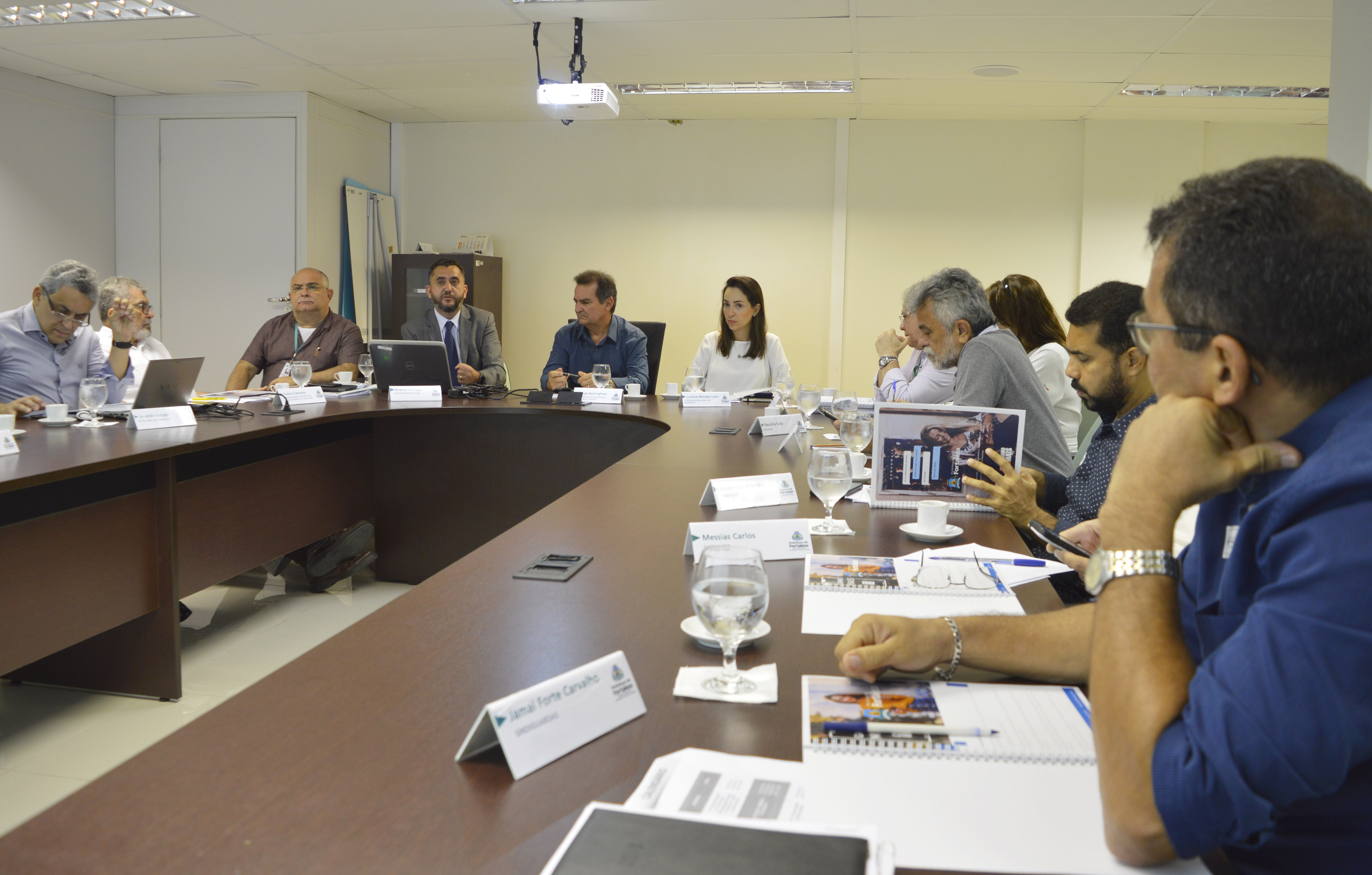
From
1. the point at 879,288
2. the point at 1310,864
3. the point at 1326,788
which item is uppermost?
the point at 879,288

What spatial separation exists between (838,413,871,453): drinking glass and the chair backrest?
9.72 feet

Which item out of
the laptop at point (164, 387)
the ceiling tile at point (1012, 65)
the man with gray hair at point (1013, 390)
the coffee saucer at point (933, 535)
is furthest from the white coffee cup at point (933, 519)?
the ceiling tile at point (1012, 65)

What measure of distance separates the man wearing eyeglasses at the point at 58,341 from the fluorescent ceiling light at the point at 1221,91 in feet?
18.9

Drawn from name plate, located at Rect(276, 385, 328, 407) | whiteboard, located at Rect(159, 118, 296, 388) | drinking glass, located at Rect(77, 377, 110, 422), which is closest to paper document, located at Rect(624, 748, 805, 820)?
drinking glass, located at Rect(77, 377, 110, 422)

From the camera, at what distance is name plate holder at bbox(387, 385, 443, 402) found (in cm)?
414

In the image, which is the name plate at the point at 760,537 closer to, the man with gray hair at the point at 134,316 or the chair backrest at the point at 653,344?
the man with gray hair at the point at 134,316

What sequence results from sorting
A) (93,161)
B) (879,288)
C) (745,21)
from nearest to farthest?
(745,21) → (93,161) → (879,288)

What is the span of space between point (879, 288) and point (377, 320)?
397 centimetres

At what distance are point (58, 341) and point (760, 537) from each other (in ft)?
11.8

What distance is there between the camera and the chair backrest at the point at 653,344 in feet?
17.4

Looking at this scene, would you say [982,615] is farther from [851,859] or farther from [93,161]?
[93,161]

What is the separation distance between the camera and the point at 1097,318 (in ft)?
7.17

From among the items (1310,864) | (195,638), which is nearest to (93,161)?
(195,638)

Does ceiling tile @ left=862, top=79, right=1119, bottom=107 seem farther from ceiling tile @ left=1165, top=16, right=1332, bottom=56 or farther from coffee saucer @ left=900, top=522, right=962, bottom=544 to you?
coffee saucer @ left=900, top=522, right=962, bottom=544
